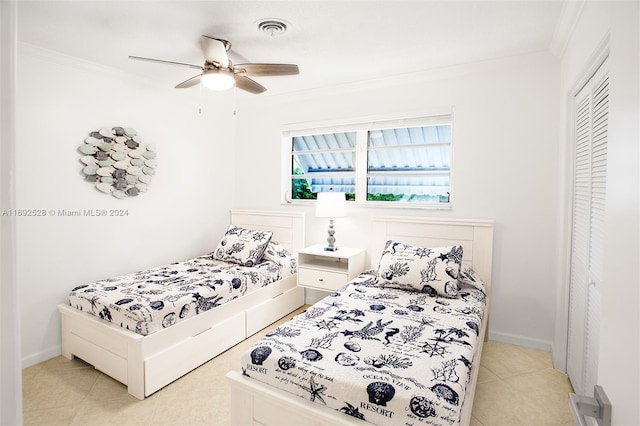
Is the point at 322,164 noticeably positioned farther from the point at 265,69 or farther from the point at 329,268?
the point at 265,69

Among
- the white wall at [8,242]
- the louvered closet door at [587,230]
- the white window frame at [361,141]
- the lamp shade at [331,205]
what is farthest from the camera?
the lamp shade at [331,205]

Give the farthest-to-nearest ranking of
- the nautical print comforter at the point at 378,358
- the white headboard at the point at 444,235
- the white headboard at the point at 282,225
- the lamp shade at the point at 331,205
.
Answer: the white headboard at the point at 282,225 → the lamp shade at the point at 331,205 → the white headboard at the point at 444,235 → the nautical print comforter at the point at 378,358

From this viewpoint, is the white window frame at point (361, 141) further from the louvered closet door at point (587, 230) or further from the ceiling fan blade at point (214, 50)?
the ceiling fan blade at point (214, 50)

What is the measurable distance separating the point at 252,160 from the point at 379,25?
94.2 inches

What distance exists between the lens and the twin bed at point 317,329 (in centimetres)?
145

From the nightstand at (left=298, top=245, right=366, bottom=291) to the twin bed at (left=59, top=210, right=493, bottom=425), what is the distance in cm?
20

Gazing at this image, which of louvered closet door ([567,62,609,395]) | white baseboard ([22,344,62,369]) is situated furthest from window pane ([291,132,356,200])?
white baseboard ([22,344,62,369])

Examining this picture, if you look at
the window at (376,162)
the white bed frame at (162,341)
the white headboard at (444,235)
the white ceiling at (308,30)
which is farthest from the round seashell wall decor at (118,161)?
the white headboard at (444,235)

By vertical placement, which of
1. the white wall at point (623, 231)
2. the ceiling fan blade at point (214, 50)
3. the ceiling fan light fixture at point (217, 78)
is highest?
the ceiling fan blade at point (214, 50)

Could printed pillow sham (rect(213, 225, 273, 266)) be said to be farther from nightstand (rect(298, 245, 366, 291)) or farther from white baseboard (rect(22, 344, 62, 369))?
white baseboard (rect(22, 344, 62, 369))

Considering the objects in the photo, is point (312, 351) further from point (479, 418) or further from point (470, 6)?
point (470, 6)

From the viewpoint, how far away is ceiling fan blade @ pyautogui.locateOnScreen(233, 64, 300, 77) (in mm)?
2275

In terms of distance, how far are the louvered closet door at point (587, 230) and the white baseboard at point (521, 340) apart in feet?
1.34

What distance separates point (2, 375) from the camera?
385 mm
